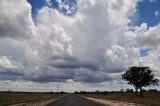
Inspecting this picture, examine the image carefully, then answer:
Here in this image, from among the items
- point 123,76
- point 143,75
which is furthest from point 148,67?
point 123,76

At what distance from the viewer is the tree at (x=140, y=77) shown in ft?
349

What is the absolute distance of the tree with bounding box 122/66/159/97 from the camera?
349 feet

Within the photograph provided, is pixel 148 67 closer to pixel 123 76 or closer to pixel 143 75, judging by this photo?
pixel 143 75

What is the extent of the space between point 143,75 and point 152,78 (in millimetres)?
3507

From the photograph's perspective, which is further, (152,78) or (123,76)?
(123,76)

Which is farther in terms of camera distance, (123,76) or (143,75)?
(123,76)

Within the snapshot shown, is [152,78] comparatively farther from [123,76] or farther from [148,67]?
[123,76]

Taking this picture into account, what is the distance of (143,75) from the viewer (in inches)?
4210

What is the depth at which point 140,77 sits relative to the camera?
10756 cm

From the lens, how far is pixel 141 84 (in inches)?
4257

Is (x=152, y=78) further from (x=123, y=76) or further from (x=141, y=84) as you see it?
(x=123, y=76)

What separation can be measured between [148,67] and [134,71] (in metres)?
5.47

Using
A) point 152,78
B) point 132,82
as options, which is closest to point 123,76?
point 132,82

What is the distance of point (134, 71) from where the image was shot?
110 metres
